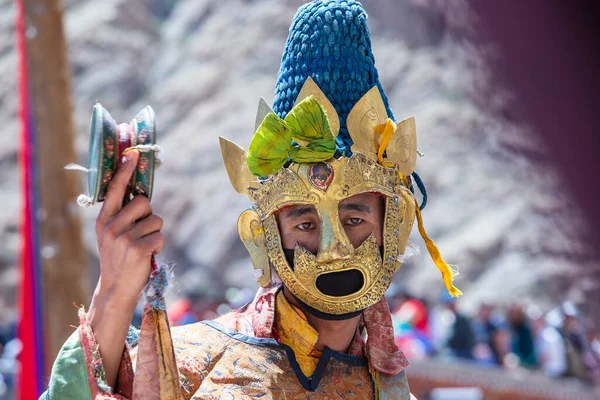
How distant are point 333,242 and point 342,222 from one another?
0.13m

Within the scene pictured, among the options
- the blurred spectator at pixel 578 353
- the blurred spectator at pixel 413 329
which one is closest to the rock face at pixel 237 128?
the blurred spectator at pixel 578 353

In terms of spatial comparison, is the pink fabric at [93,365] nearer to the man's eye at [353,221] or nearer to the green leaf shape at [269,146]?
the green leaf shape at [269,146]

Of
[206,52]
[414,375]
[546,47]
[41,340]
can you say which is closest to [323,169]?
[546,47]

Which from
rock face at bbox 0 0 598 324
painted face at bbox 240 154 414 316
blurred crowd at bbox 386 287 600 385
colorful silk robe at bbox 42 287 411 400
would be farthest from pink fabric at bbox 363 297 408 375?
rock face at bbox 0 0 598 324

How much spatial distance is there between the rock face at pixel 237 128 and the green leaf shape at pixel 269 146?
419 inches

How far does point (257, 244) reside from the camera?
3002 millimetres

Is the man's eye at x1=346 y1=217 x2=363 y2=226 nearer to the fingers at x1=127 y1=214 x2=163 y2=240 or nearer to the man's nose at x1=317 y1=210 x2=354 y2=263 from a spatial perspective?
the man's nose at x1=317 y1=210 x2=354 y2=263

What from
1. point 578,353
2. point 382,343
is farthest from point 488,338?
point 382,343

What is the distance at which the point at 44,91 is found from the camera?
6.73 m

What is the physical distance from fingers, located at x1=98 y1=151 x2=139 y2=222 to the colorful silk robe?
0.42m

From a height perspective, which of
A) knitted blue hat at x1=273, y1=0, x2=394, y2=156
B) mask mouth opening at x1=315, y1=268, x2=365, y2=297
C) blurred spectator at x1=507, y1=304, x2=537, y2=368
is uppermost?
blurred spectator at x1=507, y1=304, x2=537, y2=368

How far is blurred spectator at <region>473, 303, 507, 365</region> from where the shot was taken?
9.82m

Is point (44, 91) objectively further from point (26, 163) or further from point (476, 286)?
point (476, 286)

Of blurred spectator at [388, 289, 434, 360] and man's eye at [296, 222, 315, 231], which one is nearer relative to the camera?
man's eye at [296, 222, 315, 231]
